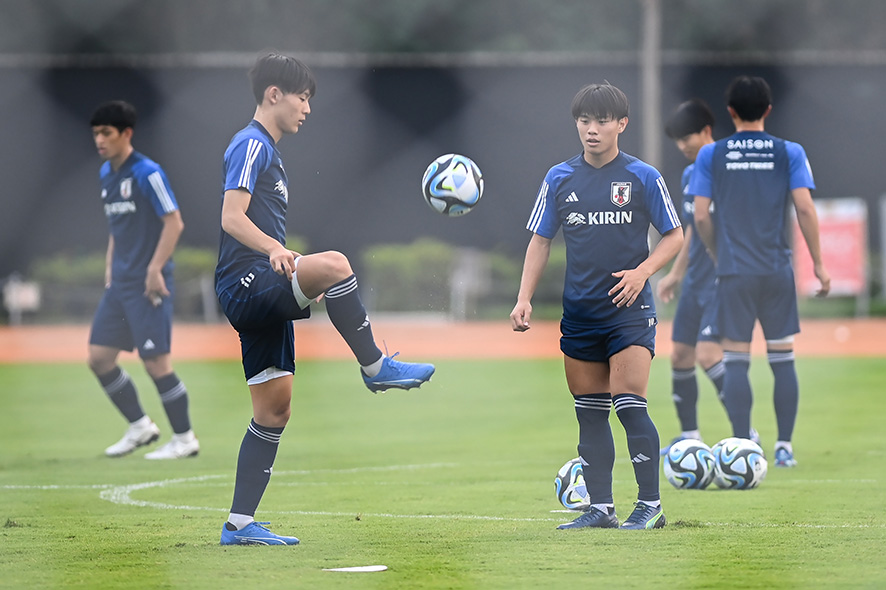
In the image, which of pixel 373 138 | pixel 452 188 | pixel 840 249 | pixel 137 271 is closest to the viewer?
pixel 452 188

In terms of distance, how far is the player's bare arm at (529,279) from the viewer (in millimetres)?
4605

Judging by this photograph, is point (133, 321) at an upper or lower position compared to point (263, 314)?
lower

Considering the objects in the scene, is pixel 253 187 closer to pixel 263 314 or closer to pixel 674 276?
pixel 263 314

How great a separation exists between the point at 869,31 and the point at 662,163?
324 centimetres

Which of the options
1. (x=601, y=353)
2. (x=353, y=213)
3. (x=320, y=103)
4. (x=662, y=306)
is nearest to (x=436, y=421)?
(x=601, y=353)

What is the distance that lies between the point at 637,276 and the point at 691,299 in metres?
2.78

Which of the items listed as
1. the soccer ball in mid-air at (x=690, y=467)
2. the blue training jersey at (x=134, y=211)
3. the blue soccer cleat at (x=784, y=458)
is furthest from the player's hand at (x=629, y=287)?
the blue training jersey at (x=134, y=211)

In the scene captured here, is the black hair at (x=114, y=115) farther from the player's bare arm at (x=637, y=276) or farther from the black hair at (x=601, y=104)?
the player's bare arm at (x=637, y=276)

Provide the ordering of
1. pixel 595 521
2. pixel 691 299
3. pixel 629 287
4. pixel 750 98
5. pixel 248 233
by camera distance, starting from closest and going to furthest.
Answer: pixel 248 233 → pixel 629 287 → pixel 595 521 → pixel 750 98 → pixel 691 299

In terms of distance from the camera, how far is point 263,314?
4191 millimetres

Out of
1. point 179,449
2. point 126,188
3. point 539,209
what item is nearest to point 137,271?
point 126,188

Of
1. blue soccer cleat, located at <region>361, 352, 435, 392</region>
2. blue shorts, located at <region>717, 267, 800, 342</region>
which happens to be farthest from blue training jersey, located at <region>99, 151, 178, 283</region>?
blue soccer cleat, located at <region>361, 352, 435, 392</region>

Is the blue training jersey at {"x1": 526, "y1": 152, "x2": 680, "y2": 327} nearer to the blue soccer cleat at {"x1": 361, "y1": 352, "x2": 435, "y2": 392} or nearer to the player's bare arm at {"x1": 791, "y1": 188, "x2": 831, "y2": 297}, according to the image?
the blue soccer cleat at {"x1": 361, "y1": 352, "x2": 435, "y2": 392}

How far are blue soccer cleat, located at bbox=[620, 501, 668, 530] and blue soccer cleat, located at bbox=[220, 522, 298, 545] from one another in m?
1.17
